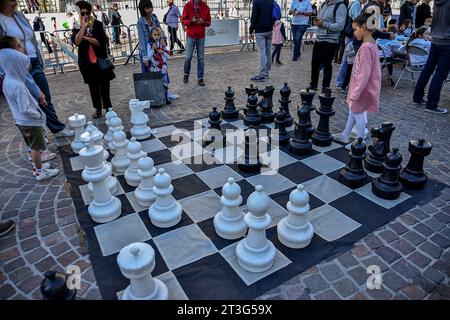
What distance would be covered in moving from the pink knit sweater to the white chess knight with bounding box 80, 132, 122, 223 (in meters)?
2.51

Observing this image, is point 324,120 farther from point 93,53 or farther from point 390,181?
point 93,53

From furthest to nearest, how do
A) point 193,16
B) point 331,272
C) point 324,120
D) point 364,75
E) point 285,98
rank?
point 193,16 → point 285,98 → point 324,120 → point 364,75 → point 331,272

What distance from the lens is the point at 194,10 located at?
19.1 ft

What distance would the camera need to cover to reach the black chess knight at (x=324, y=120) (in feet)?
11.3

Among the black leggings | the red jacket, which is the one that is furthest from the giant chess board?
the red jacket

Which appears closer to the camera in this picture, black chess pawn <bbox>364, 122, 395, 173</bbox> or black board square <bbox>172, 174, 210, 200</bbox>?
black board square <bbox>172, 174, 210, 200</bbox>

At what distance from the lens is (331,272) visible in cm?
196

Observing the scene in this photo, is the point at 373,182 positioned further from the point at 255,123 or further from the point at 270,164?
the point at 255,123

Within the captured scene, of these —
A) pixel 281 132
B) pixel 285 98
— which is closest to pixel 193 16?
pixel 285 98

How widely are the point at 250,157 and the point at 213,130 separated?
91 centimetres

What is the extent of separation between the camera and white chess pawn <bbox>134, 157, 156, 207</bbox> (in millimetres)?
2484

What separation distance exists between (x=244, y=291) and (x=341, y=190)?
1387mm

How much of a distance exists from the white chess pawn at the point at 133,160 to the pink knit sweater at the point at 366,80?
2.20 meters

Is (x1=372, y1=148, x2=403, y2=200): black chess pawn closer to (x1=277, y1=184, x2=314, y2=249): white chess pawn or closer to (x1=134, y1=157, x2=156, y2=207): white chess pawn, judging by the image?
(x1=277, y1=184, x2=314, y2=249): white chess pawn
